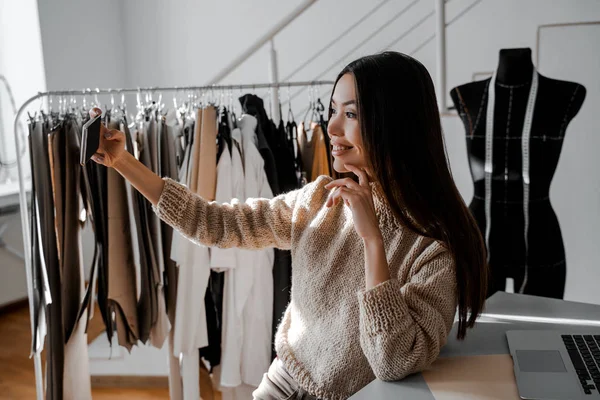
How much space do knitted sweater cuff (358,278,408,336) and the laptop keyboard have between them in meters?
0.37

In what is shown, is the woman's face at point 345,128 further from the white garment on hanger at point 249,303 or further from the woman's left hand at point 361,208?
the white garment on hanger at point 249,303

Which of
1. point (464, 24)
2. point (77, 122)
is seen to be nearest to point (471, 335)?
point (77, 122)

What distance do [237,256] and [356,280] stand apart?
0.89 meters

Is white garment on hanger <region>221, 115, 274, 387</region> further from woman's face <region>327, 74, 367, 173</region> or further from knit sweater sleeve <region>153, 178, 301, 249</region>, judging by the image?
woman's face <region>327, 74, 367, 173</region>

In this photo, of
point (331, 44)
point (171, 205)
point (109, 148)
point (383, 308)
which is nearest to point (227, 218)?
point (171, 205)

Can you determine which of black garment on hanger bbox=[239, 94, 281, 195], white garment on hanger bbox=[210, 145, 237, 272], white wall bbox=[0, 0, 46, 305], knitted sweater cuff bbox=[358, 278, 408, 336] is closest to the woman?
knitted sweater cuff bbox=[358, 278, 408, 336]

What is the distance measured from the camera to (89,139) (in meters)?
1.47

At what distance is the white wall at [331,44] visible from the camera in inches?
125

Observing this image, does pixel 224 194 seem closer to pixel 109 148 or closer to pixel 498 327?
pixel 109 148

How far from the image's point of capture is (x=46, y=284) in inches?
83.5

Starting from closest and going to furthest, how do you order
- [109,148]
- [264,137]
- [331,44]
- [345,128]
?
[345,128]
[109,148]
[264,137]
[331,44]

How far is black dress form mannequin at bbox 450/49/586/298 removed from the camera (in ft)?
7.16

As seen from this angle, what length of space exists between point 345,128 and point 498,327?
658 millimetres

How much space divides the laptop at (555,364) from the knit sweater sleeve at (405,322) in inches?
7.4
